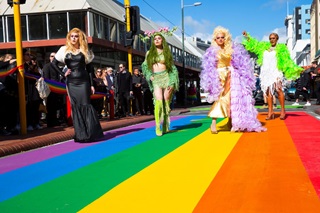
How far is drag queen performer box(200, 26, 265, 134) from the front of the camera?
692 centimetres

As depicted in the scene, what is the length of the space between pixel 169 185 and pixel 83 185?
83 centimetres

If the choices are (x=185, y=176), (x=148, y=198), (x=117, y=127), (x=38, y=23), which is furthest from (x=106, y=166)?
(x=38, y=23)

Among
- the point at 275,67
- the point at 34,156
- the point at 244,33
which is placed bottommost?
the point at 34,156

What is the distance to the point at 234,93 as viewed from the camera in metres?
6.92

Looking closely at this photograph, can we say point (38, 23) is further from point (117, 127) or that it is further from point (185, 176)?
point (185, 176)

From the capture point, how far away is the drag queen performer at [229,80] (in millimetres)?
6922

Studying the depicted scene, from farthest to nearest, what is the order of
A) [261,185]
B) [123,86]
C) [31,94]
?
[123,86] → [31,94] → [261,185]

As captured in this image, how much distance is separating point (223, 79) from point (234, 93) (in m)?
0.33

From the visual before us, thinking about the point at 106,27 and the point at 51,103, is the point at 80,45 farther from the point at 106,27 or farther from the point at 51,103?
the point at 106,27

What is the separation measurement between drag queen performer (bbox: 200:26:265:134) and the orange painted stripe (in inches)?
71.8

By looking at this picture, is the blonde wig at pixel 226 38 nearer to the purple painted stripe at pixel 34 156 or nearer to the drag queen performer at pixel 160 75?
the drag queen performer at pixel 160 75

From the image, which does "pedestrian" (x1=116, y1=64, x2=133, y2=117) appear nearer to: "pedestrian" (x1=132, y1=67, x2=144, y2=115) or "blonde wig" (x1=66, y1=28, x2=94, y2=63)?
"pedestrian" (x1=132, y1=67, x2=144, y2=115)

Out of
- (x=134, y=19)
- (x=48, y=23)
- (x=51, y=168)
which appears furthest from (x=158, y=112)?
(x=48, y=23)

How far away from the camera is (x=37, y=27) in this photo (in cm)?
2180
